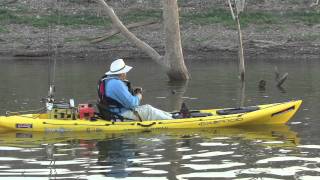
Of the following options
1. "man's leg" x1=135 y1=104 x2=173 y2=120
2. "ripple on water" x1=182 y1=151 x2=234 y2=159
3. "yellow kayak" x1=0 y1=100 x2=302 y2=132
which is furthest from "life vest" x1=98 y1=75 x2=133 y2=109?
"ripple on water" x1=182 y1=151 x2=234 y2=159

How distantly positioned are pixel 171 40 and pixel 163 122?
1137 centimetres

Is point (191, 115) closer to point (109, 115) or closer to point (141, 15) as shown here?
point (109, 115)

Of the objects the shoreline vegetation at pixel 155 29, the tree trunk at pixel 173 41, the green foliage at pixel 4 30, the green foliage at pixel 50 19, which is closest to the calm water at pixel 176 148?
the tree trunk at pixel 173 41

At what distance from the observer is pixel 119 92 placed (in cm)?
1556

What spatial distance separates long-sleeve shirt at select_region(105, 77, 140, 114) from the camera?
15.6 metres

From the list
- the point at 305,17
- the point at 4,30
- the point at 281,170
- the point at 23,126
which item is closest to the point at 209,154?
the point at 281,170

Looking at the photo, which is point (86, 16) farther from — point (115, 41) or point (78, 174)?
point (78, 174)

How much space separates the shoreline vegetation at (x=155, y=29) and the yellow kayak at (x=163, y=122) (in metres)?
19.0

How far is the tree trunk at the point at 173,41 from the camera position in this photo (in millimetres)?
26734

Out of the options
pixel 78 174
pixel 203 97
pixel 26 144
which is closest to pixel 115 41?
pixel 203 97

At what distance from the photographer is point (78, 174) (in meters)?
11.5

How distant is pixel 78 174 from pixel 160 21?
92.5ft

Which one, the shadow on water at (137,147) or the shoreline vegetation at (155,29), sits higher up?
the shoreline vegetation at (155,29)

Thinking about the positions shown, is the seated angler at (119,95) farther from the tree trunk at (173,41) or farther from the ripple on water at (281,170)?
the tree trunk at (173,41)
